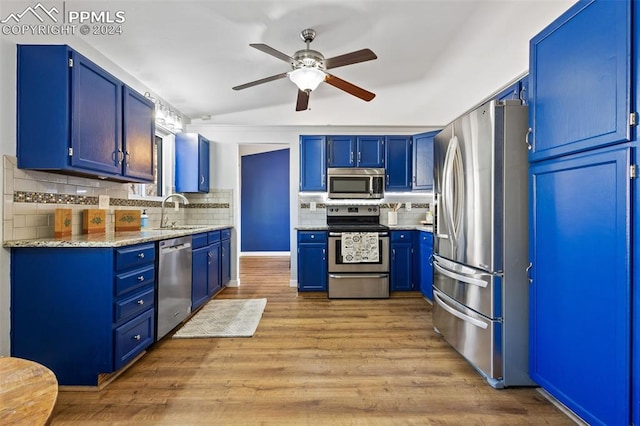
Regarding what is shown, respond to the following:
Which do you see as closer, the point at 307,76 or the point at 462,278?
the point at 462,278

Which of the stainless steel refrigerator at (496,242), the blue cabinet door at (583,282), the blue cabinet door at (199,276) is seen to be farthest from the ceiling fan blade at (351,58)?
the blue cabinet door at (199,276)

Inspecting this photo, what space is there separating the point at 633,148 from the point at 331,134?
3.60 metres

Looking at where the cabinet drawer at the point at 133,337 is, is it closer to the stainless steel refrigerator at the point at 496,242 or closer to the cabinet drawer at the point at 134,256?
the cabinet drawer at the point at 134,256

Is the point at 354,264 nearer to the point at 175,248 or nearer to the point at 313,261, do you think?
the point at 313,261

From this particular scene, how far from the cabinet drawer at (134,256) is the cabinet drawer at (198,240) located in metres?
0.77

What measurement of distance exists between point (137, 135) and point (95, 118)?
1.71 feet

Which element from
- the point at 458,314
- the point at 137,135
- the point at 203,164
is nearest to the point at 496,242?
the point at 458,314

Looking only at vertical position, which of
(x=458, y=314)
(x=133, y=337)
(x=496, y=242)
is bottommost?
(x=133, y=337)

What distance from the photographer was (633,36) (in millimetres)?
1192

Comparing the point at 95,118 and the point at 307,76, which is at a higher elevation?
the point at 307,76

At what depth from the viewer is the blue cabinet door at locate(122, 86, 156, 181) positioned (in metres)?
2.54

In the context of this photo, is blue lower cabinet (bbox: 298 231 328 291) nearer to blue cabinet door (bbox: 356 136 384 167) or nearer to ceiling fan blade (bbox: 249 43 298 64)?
blue cabinet door (bbox: 356 136 384 167)

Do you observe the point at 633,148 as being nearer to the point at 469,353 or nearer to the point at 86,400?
the point at 469,353

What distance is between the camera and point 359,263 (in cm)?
391
